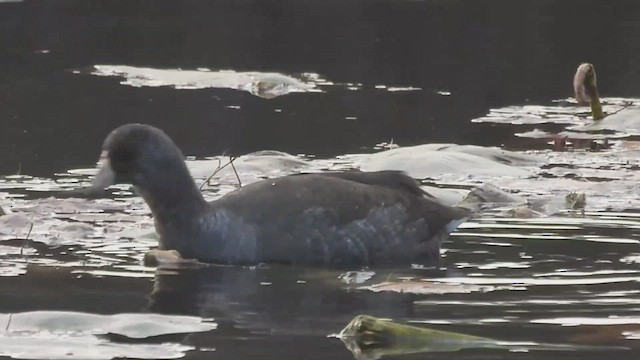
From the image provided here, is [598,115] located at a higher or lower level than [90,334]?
higher

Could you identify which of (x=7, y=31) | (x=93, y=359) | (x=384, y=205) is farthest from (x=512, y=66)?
(x=93, y=359)

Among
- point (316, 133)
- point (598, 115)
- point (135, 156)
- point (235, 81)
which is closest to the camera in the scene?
point (135, 156)

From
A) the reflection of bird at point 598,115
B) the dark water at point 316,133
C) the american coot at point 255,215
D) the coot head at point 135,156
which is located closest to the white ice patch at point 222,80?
the dark water at point 316,133

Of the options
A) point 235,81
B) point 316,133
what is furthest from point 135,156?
point 235,81

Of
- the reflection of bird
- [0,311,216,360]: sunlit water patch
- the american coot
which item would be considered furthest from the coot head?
the reflection of bird

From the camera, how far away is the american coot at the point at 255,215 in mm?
10953

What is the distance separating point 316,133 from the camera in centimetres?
1708

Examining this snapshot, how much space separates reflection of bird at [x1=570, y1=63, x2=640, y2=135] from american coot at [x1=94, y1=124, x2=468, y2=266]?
609 centimetres

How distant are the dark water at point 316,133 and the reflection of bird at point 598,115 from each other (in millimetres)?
856

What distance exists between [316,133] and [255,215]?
616cm

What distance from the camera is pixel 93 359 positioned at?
26.1ft

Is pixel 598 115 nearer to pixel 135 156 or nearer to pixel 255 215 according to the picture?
pixel 255 215

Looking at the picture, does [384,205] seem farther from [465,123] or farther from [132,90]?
[132,90]

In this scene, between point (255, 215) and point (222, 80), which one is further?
point (222, 80)
